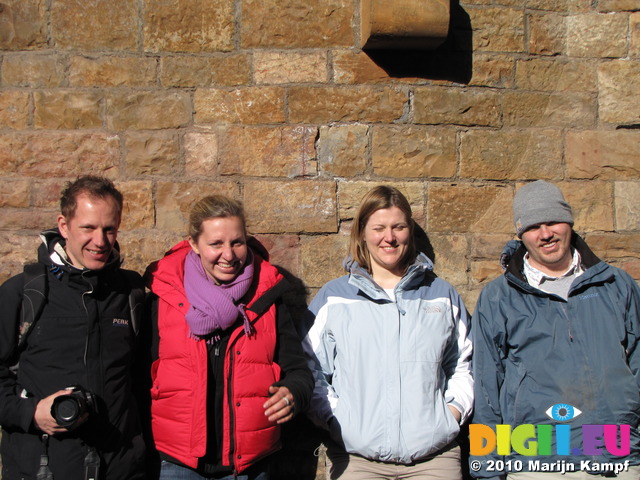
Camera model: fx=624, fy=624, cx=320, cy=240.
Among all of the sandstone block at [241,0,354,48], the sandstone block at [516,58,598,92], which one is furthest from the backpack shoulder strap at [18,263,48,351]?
the sandstone block at [516,58,598,92]

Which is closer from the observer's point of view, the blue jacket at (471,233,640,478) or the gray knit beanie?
the blue jacket at (471,233,640,478)

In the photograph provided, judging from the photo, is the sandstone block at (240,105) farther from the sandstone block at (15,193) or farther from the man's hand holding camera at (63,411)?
the man's hand holding camera at (63,411)

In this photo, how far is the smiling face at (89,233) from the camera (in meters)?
2.55

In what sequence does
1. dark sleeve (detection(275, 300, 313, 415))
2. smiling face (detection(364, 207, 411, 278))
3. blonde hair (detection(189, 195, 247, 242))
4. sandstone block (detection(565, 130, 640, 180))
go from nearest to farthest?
dark sleeve (detection(275, 300, 313, 415))
blonde hair (detection(189, 195, 247, 242))
smiling face (detection(364, 207, 411, 278))
sandstone block (detection(565, 130, 640, 180))

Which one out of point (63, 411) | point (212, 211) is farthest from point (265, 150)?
point (63, 411)

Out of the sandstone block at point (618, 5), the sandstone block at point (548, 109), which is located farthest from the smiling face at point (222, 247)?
the sandstone block at point (618, 5)

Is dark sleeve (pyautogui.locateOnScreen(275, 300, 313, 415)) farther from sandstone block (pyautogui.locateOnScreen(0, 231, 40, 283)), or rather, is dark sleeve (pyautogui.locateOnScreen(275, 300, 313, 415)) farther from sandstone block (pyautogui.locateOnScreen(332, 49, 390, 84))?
sandstone block (pyautogui.locateOnScreen(0, 231, 40, 283))

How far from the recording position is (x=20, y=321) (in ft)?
8.09

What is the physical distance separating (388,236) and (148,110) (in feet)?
4.97

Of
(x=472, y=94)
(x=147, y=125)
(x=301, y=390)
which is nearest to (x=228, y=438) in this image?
(x=301, y=390)

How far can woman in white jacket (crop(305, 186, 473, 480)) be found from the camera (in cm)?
272

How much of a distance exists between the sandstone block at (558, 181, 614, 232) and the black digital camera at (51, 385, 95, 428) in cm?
273

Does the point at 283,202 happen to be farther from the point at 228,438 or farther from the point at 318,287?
the point at 228,438

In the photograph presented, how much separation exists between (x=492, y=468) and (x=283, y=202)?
1.70m
